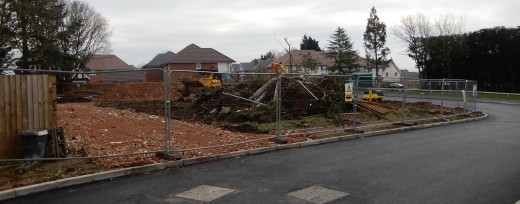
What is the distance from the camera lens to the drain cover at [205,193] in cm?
637

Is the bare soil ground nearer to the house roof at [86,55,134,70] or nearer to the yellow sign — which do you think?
the yellow sign

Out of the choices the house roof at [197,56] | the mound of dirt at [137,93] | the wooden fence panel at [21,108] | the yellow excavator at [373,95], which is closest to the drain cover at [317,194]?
the wooden fence panel at [21,108]

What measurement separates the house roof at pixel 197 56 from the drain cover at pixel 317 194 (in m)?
61.7

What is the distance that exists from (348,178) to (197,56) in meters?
63.4

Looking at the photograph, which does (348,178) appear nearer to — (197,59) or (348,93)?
(348,93)

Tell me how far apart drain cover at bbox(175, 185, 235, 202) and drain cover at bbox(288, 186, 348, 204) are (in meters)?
1.11

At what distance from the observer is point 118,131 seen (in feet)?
40.6

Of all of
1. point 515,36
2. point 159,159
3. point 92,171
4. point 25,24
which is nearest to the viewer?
point 92,171

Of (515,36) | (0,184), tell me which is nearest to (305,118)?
(0,184)

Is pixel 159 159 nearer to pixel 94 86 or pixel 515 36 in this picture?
pixel 94 86

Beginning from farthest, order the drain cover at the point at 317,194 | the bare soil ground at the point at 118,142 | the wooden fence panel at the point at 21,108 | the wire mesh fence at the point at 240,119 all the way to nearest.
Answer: the wire mesh fence at the point at 240,119, the wooden fence panel at the point at 21,108, the bare soil ground at the point at 118,142, the drain cover at the point at 317,194

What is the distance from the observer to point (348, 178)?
7.69 meters

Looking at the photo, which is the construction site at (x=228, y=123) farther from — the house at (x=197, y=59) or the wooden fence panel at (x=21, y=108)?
the house at (x=197, y=59)

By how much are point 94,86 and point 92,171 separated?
3106 centimetres
